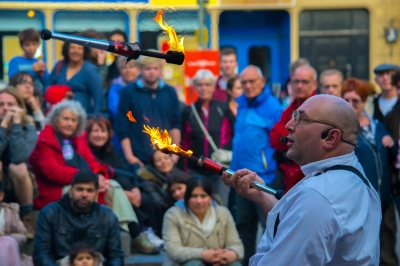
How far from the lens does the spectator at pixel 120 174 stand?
8305 mm

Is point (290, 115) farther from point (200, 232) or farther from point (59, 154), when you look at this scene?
point (59, 154)

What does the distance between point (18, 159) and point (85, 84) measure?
164cm

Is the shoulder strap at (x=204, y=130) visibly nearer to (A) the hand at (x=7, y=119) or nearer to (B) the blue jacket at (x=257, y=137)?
(B) the blue jacket at (x=257, y=137)

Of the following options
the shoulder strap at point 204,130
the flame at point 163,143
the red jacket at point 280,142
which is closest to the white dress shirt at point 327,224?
the flame at point 163,143

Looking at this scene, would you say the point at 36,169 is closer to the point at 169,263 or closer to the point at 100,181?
the point at 100,181

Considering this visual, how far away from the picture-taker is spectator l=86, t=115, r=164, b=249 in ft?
27.2

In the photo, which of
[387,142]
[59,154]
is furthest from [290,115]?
[59,154]

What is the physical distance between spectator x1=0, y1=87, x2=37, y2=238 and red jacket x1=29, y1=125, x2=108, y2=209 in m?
0.19

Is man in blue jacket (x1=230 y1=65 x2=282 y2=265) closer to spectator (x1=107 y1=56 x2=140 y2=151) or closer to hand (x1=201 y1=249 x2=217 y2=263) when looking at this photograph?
hand (x1=201 y1=249 x2=217 y2=263)

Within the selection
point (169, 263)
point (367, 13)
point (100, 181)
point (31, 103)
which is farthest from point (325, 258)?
point (367, 13)

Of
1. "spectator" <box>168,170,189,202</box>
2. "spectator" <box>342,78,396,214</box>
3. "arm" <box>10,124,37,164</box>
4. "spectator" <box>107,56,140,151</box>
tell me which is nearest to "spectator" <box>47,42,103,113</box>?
"spectator" <box>107,56,140,151</box>

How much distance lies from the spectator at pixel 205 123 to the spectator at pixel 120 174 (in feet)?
2.57

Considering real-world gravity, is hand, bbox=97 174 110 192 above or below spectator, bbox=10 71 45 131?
below

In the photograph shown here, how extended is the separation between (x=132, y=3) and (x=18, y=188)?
1881mm
